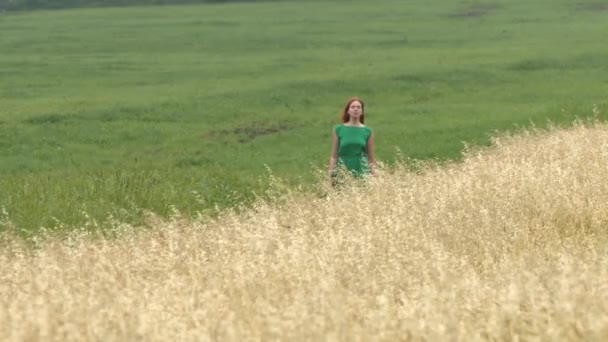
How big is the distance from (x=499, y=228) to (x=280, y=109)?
22.4 m

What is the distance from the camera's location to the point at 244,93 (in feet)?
116

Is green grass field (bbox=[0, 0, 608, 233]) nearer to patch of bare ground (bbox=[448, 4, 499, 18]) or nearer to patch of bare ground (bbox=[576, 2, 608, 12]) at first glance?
patch of bare ground (bbox=[448, 4, 499, 18])

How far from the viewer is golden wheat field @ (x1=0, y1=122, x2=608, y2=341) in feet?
21.9

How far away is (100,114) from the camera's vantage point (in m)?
31.5

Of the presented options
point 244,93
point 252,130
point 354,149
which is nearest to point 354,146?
point 354,149

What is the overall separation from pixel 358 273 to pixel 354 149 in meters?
7.03

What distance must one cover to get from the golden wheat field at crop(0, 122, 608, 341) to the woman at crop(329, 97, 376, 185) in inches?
81.6

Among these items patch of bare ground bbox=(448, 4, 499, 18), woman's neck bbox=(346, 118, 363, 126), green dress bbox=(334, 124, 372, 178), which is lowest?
patch of bare ground bbox=(448, 4, 499, 18)

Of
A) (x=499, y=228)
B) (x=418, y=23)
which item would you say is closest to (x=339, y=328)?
(x=499, y=228)

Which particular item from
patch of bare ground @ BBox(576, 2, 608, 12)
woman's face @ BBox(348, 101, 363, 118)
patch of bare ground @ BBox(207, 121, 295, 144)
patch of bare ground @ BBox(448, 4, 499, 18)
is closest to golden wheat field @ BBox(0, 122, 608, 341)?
woman's face @ BBox(348, 101, 363, 118)

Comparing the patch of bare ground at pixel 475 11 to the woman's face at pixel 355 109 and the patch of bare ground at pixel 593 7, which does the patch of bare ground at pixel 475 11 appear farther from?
the woman's face at pixel 355 109

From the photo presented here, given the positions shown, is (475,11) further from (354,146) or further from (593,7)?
(354,146)

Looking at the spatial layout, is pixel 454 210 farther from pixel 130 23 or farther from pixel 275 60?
pixel 130 23

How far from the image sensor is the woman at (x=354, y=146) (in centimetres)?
1534
